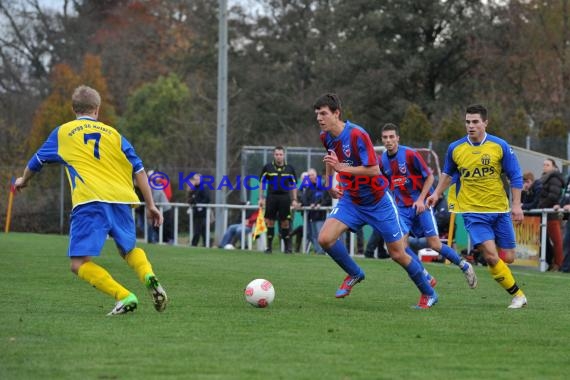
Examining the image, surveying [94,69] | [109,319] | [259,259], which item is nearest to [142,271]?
[109,319]

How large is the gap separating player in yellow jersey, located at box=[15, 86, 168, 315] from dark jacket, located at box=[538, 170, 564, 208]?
10801 mm

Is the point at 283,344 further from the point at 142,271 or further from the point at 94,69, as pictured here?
the point at 94,69

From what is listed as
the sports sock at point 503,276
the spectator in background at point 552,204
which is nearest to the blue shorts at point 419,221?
the sports sock at point 503,276

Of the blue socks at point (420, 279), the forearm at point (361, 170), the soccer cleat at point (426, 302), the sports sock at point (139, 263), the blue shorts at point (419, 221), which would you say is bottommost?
the soccer cleat at point (426, 302)

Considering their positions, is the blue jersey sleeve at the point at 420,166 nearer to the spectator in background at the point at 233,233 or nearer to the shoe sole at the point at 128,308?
the shoe sole at the point at 128,308

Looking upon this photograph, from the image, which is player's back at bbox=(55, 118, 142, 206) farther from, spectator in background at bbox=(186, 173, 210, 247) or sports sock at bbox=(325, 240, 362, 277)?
spectator in background at bbox=(186, 173, 210, 247)

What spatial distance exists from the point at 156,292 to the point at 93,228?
71 centimetres

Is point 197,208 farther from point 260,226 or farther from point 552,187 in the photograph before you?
point 552,187

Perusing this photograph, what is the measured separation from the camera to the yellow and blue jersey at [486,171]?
34.9 ft

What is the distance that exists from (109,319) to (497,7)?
116 ft

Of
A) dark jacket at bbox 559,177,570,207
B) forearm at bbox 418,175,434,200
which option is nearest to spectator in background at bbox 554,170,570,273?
dark jacket at bbox 559,177,570,207

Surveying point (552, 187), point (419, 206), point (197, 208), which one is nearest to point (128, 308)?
point (419, 206)

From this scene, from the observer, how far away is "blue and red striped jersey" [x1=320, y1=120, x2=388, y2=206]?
388 inches

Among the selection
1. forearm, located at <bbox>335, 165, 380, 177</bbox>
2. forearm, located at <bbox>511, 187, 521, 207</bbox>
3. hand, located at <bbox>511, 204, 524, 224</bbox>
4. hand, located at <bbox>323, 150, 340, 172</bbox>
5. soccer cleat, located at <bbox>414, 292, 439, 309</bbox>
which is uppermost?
hand, located at <bbox>323, 150, 340, 172</bbox>
